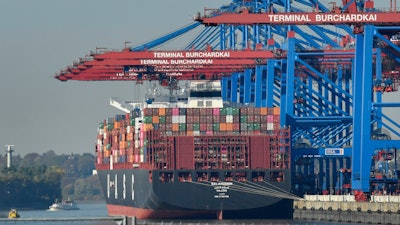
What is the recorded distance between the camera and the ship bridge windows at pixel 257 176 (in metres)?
104

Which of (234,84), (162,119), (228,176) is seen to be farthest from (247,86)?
(228,176)

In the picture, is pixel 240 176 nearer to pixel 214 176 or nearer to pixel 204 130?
pixel 214 176

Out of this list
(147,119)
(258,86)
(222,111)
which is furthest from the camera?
(258,86)

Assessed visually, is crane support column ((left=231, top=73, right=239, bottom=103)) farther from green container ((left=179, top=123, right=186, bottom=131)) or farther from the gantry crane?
green container ((left=179, top=123, right=186, bottom=131))

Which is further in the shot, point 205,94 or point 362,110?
point 205,94

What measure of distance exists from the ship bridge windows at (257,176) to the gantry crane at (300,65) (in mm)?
6927

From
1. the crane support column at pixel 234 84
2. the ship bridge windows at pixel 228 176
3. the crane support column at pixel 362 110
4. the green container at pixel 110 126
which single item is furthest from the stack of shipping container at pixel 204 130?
the crane support column at pixel 234 84

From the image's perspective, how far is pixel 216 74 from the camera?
456ft

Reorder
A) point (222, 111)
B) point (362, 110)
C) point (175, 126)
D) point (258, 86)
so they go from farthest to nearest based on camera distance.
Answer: point (258, 86), point (175, 126), point (222, 111), point (362, 110)

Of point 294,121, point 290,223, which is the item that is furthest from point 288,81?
point 290,223

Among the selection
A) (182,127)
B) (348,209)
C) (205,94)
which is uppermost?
(205,94)

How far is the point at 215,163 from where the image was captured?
105 metres

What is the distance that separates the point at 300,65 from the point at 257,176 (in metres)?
20.4

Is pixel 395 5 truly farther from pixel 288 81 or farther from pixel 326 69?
pixel 326 69
